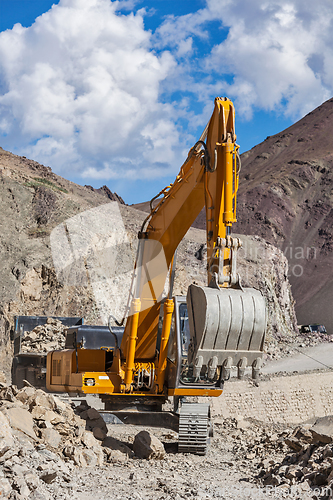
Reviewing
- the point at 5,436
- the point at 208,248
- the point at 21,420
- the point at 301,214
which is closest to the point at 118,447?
the point at 21,420

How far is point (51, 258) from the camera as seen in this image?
20.5 metres

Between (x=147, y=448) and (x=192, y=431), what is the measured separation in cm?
93

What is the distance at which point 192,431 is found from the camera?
300 inches

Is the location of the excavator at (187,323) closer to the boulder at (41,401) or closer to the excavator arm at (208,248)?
the excavator arm at (208,248)

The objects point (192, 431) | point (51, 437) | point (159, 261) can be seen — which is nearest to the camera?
point (51, 437)

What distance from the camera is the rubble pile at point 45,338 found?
13.3 m

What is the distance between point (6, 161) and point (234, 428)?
79.5 feet

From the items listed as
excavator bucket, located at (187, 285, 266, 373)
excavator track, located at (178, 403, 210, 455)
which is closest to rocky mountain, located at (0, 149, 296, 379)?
excavator track, located at (178, 403, 210, 455)

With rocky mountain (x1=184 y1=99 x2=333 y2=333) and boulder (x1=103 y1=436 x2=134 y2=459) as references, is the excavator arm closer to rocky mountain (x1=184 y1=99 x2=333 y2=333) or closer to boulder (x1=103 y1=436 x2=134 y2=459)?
boulder (x1=103 y1=436 x2=134 y2=459)

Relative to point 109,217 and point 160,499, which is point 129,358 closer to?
point 160,499

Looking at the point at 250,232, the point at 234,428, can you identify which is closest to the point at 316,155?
the point at 250,232

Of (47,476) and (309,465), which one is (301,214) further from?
(47,476)

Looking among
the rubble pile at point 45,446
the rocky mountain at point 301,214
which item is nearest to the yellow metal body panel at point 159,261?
the rubble pile at point 45,446

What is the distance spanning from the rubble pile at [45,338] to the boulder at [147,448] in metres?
6.73
